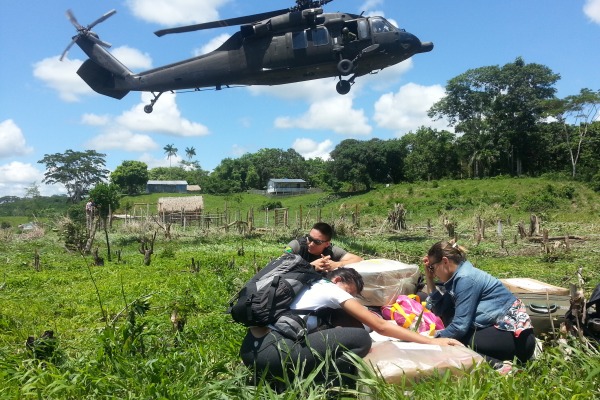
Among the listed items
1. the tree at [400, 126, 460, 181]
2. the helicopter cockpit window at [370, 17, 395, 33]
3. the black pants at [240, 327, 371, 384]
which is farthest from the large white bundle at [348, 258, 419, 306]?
the tree at [400, 126, 460, 181]

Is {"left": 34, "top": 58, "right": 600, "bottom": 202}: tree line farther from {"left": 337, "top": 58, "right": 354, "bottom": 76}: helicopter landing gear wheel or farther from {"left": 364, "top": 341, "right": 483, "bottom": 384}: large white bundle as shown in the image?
{"left": 364, "top": 341, "right": 483, "bottom": 384}: large white bundle

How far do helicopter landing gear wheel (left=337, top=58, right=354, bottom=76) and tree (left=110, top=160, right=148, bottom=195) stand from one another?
6720cm

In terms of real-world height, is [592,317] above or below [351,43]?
below

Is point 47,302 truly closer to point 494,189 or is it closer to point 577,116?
point 494,189

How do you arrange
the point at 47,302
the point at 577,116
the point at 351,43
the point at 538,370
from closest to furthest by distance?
the point at 538,370, the point at 47,302, the point at 351,43, the point at 577,116

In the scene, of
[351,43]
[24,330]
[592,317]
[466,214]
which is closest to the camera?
[592,317]

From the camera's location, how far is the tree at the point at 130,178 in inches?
2980

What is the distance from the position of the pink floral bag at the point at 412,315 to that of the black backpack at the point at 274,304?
3.43 feet

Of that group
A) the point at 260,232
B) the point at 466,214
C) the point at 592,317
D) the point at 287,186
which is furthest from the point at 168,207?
the point at 287,186

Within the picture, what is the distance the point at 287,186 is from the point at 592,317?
68592mm

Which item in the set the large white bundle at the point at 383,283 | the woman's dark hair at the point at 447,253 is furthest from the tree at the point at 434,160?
the woman's dark hair at the point at 447,253

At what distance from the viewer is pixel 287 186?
72.2 metres

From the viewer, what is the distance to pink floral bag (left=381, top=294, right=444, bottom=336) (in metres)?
3.99

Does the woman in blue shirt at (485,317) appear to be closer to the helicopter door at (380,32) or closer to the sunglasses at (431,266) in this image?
the sunglasses at (431,266)
